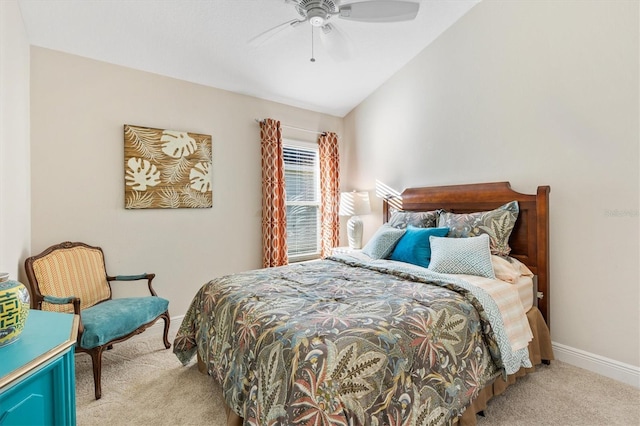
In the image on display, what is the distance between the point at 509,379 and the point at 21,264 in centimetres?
343

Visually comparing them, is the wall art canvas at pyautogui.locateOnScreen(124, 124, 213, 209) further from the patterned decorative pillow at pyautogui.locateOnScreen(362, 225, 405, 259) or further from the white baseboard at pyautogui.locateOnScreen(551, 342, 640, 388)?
the white baseboard at pyautogui.locateOnScreen(551, 342, 640, 388)

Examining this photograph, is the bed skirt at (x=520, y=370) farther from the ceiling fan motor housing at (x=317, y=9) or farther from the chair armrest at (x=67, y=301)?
the ceiling fan motor housing at (x=317, y=9)

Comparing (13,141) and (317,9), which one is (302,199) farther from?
(13,141)

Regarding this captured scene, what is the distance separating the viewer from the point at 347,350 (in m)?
1.21

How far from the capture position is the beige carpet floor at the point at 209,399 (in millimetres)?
1763

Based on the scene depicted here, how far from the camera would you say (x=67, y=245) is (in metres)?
2.52

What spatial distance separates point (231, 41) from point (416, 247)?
2.47 metres

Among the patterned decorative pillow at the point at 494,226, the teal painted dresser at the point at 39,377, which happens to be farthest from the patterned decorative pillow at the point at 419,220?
the teal painted dresser at the point at 39,377

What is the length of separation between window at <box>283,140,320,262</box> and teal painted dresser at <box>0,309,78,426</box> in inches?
117

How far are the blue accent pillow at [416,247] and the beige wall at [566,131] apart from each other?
77 cm

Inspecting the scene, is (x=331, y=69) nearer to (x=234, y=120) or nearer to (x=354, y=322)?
(x=234, y=120)

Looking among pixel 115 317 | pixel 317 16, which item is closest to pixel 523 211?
pixel 317 16

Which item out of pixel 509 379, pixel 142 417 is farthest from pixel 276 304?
pixel 509 379

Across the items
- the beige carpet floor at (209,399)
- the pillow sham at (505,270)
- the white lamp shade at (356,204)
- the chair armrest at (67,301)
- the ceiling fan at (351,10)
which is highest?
the ceiling fan at (351,10)
